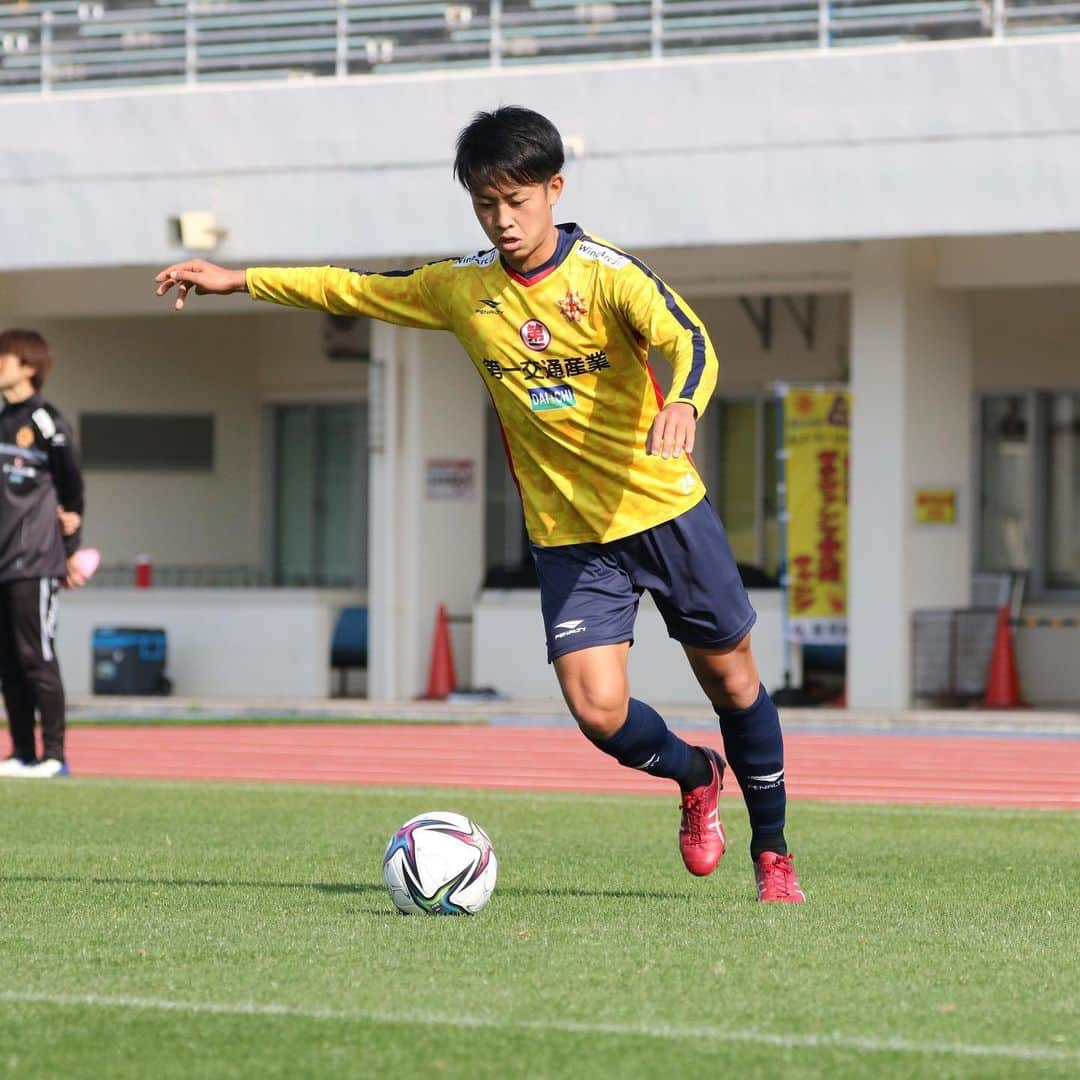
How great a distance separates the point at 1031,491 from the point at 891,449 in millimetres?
4463

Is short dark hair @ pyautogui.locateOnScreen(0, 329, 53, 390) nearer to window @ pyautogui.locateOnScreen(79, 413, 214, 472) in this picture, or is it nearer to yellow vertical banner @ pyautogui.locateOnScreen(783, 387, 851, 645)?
yellow vertical banner @ pyautogui.locateOnScreen(783, 387, 851, 645)

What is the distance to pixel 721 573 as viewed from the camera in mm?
6977

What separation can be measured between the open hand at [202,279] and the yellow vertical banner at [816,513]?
495 inches

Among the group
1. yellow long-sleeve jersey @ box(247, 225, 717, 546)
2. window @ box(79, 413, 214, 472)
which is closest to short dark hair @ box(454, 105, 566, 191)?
yellow long-sleeve jersey @ box(247, 225, 717, 546)

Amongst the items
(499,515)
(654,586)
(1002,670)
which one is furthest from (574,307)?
(499,515)

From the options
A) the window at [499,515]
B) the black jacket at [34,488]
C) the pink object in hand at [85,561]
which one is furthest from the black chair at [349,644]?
the black jacket at [34,488]

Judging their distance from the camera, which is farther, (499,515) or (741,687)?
(499,515)

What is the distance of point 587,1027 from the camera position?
16.1 ft

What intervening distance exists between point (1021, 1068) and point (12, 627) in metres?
8.38

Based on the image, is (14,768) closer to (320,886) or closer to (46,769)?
(46,769)

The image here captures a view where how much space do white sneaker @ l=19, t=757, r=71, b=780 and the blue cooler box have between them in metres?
8.79

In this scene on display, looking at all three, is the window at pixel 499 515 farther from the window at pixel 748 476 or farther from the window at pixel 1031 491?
the window at pixel 1031 491

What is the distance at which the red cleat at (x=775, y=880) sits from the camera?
283 inches

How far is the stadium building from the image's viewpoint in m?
18.1
